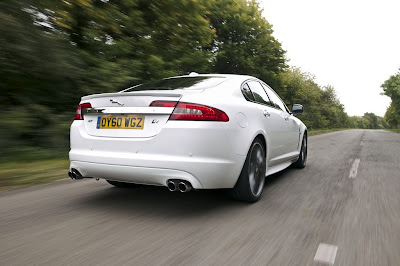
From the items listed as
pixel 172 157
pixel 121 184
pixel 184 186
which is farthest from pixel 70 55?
pixel 184 186

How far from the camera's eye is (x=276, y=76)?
2323cm

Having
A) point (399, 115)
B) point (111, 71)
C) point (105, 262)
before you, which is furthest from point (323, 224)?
point (399, 115)

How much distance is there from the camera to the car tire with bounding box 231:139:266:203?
357cm

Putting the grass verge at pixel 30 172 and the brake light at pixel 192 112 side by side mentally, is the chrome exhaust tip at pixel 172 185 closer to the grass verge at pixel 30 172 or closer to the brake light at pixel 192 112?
the brake light at pixel 192 112

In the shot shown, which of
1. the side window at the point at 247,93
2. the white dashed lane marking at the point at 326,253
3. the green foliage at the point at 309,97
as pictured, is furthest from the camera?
the green foliage at the point at 309,97

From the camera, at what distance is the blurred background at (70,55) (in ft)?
20.5

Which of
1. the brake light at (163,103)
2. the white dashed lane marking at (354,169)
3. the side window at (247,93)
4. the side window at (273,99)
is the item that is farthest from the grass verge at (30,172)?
the white dashed lane marking at (354,169)

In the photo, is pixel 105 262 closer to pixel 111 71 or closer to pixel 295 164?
pixel 295 164

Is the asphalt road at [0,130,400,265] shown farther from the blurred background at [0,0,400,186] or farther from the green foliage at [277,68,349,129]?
the green foliage at [277,68,349,129]

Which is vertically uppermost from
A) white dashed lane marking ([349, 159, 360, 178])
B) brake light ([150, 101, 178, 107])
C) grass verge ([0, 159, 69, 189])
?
brake light ([150, 101, 178, 107])

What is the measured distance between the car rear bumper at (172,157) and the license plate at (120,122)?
12 cm

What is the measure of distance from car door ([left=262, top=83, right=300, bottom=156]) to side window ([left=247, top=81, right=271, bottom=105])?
23 centimetres

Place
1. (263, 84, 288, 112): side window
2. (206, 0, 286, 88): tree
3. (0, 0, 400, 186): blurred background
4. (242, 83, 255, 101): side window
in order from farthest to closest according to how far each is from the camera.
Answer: (206, 0, 286, 88): tree
(0, 0, 400, 186): blurred background
(263, 84, 288, 112): side window
(242, 83, 255, 101): side window

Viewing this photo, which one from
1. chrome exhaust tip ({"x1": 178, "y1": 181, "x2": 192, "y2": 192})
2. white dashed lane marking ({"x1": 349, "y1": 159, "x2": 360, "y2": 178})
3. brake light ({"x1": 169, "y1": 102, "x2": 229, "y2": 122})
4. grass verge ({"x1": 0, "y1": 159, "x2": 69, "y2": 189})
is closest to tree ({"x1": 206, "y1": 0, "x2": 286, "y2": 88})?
white dashed lane marking ({"x1": 349, "y1": 159, "x2": 360, "y2": 178})
